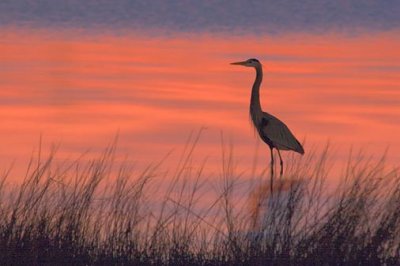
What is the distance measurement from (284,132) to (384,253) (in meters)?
11.2

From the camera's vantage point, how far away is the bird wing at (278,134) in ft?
66.8

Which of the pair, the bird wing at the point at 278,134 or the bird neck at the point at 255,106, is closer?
the bird wing at the point at 278,134

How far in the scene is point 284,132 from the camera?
20.5 meters

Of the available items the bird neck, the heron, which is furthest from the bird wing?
the bird neck

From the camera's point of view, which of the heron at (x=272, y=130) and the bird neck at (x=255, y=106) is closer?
the heron at (x=272, y=130)

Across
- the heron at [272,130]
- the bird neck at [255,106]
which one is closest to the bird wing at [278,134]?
the heron at [272,130]

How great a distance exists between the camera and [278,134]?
20.6 metres

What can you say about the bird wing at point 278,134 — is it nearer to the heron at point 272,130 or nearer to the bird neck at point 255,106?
the heron at point 272,130

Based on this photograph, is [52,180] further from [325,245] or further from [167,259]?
[325,245]

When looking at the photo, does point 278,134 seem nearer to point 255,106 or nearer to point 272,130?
point 272,130

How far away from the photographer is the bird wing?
66.8 feet

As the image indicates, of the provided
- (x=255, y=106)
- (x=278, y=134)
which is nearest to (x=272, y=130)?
(x=278, y=134)

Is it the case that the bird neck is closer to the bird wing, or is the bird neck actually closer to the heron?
the heron

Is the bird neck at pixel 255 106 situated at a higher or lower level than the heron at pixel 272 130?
higher
